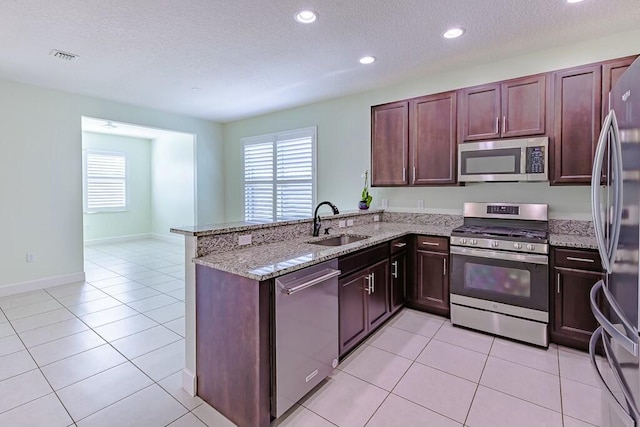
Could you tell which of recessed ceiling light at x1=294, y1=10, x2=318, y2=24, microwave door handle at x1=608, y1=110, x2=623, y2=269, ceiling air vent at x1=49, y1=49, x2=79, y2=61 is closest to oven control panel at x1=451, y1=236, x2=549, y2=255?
microwave door handle at x1=608, y1=110, x2=623, y2=269

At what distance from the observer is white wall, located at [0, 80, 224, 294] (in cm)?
408

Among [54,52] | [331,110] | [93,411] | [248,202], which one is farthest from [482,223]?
[54,52]

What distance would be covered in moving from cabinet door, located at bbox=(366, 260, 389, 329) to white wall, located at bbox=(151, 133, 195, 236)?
4.86 meters

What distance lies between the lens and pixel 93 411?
1969 mm

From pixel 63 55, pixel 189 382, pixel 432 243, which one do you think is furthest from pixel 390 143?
pixel 63 55

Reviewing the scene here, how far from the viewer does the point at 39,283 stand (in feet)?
14.2

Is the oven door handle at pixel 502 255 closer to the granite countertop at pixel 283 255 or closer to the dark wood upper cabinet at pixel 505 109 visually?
the granite countertop at pixel 283 255

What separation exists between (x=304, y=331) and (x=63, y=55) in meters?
3.67

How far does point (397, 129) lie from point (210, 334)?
10.0 feet

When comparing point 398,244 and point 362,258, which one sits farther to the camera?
point 398,244

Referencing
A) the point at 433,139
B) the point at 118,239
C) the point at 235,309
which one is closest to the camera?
the point at 235,309

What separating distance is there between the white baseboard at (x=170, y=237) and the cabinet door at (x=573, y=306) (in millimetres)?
6994

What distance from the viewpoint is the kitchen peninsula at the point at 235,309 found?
1.75 m

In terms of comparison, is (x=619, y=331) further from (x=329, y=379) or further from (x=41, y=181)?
(x=41, y=181)
